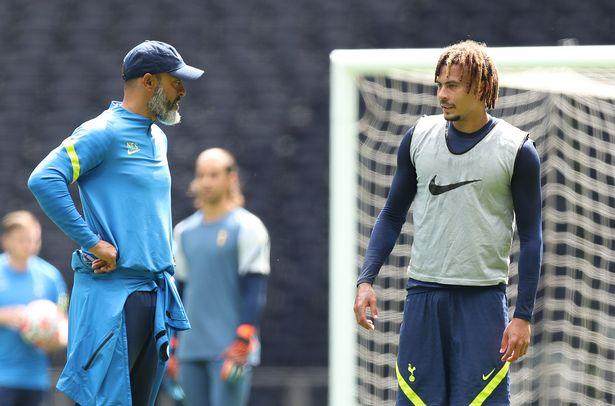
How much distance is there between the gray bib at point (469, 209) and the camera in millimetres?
3873

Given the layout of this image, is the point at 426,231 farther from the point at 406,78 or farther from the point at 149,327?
the point at 406,78

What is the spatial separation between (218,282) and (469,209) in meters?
2.93

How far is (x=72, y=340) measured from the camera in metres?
4.09

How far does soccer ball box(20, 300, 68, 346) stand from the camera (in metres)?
6.64

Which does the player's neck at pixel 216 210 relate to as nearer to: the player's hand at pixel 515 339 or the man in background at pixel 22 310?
the man in background at pixel 22 310

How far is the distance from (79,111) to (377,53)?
12.0 feet

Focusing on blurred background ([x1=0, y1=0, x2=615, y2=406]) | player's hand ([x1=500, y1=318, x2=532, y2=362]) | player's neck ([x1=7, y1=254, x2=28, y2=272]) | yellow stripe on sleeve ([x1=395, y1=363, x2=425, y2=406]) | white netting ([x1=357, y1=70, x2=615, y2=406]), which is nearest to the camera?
player's hand ([x1=500, y1=318, x2=532, y2=362])

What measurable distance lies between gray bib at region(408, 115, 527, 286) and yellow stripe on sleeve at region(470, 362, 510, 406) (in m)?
0.27

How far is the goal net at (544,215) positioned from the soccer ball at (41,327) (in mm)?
1620

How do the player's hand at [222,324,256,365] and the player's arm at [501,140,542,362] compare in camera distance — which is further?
the player's hand at [222,324,256,365]

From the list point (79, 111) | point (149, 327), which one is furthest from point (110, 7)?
point (149, 327)

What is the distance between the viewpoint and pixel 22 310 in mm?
6746

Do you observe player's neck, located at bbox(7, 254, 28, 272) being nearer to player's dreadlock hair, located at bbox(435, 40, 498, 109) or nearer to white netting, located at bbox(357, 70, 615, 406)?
white netting, located at bbox(357, 70, 615, 406)

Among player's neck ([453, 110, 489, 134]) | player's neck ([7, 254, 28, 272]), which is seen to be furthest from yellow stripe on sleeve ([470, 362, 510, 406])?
player's neck ([7, 254, 28, 272])
